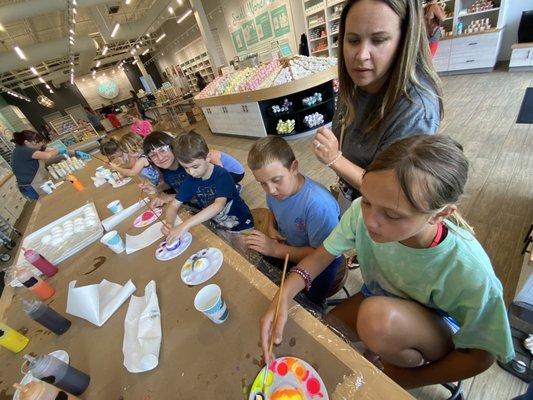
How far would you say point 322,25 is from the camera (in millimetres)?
6906

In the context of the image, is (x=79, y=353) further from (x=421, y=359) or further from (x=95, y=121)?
(x=95, y=121)

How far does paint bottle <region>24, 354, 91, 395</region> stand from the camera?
0.69 meters

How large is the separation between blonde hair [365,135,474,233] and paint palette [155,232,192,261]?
98 centimetres

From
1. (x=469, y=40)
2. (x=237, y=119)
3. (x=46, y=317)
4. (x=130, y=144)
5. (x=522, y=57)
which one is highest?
(x=130, y=144)

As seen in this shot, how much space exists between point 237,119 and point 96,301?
4742 mm

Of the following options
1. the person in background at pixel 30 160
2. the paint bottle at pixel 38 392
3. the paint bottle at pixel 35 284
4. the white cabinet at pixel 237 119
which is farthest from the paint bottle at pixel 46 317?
the white cabinet at pixel 237 119

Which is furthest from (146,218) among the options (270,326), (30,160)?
(30,160)

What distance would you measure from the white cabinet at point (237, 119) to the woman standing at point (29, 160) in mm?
3050

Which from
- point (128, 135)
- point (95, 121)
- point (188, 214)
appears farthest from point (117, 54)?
point (188, 214)

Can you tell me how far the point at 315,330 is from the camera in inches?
28.4

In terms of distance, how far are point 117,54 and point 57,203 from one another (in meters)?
17.8

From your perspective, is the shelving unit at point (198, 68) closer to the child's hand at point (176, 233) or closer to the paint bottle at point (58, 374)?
the child's hand at point (176, 233)

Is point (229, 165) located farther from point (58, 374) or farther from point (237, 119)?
point (237, 119)

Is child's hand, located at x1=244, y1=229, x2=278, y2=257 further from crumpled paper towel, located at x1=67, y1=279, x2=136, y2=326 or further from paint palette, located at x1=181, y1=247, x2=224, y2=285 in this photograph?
crumpled paper towel, located at x1=67, y1=279, x2=136, y2=326
